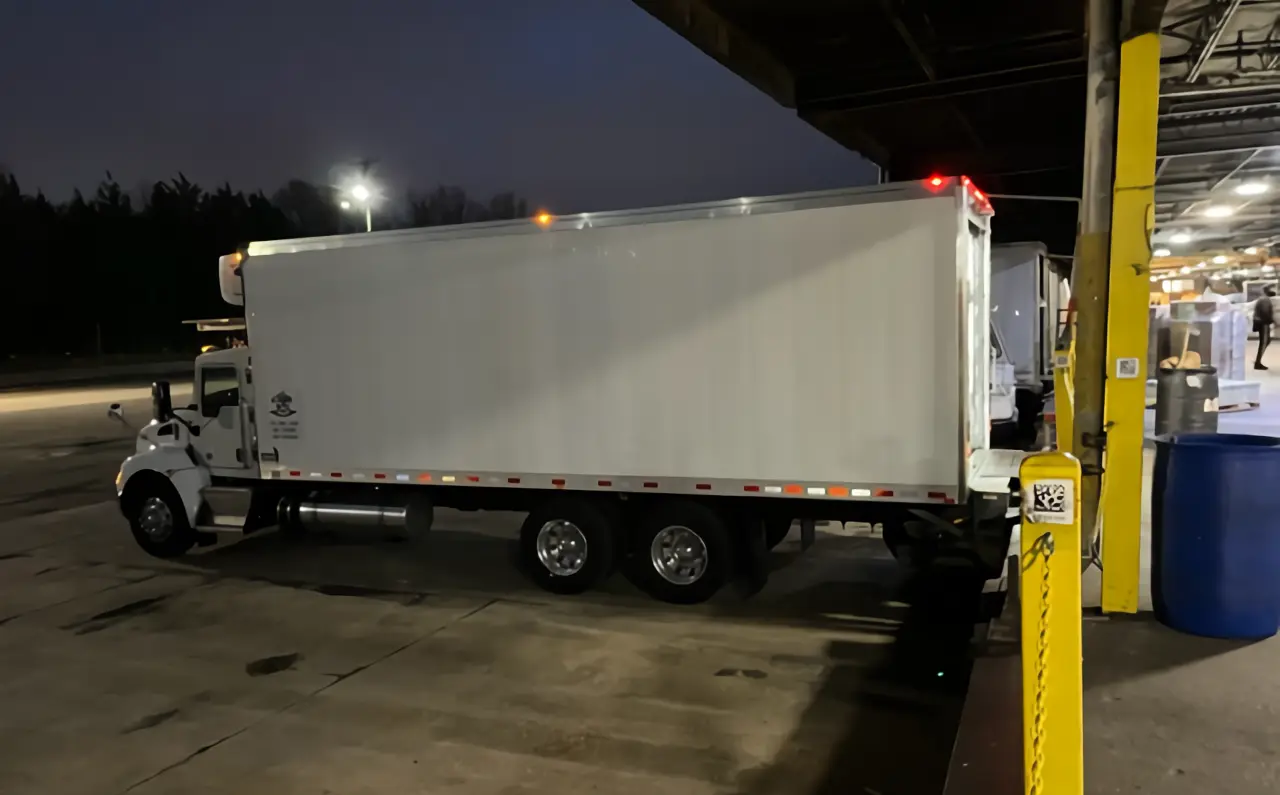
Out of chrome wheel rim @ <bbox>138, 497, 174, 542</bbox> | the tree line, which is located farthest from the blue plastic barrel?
the tree line

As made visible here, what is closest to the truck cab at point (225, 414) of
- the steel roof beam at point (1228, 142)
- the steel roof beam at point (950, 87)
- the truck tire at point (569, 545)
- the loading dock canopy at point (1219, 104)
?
the truck tire at point (569, 545)

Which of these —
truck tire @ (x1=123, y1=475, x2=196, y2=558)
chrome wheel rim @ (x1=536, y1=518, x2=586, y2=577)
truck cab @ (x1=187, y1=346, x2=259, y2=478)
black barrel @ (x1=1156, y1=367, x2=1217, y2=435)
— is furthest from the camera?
black barrel @ (x1=1156, y1=367, x2=1217, y2=435)

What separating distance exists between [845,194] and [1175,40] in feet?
24.5

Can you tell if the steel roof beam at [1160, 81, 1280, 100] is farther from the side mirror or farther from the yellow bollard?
the side mirror

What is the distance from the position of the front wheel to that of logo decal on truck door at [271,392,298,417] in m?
1.79

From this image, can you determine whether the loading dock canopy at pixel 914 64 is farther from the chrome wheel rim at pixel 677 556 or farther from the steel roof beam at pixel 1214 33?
the chrome wheel rim at pixel 677 556

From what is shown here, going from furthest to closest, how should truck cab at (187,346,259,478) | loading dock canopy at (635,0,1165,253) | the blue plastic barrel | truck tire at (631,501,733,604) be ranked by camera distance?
loading dock canopy at (635,0,1165,253)
truck cab at (187,346,259,478)
truck tire at (631,501,733,604)
the blue plastic barrel

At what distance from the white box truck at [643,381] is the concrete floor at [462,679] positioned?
2.12 feet

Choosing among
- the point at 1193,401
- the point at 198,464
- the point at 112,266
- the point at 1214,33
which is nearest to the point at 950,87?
the point at 1214,33

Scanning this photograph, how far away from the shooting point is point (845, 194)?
23.9ft

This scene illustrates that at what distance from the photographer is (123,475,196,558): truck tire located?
34.4ft

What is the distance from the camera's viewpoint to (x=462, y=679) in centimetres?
671

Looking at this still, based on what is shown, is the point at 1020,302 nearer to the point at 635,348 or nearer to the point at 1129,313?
the point at 1129,313

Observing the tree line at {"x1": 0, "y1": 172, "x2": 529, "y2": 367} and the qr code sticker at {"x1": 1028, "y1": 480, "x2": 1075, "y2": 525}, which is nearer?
the qr code sticker at {"x1": 1028, "y1": 480, "x2": 1075, "y2": 525}
